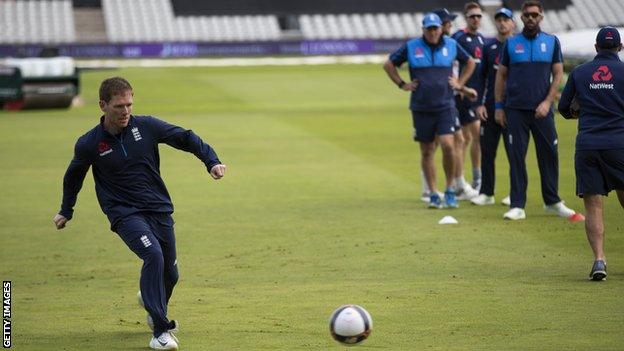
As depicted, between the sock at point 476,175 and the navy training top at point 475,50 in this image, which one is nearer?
the navy training top at point 475,50

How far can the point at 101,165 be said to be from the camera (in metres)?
9.34

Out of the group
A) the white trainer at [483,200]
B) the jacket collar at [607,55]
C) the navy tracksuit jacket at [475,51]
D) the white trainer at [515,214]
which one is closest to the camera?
the jacket collar at [607,55]

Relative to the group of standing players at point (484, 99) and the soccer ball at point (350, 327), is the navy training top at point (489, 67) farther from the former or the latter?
the soccer ball at point (350, 327)

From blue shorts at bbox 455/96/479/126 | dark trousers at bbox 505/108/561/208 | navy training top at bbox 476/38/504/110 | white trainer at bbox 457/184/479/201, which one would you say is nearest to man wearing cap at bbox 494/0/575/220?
dark trousers at bbox 505/108/561/208

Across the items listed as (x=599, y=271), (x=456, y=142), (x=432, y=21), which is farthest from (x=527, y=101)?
(x=599, y=271)

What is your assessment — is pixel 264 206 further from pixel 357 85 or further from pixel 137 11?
pixel 137 11

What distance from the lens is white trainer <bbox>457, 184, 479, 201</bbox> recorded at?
57.2 ft

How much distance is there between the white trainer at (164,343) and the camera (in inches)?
355

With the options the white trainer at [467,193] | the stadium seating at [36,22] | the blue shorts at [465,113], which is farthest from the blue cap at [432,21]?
the stadium seating at [36,22]

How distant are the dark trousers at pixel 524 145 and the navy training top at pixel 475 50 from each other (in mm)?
1963

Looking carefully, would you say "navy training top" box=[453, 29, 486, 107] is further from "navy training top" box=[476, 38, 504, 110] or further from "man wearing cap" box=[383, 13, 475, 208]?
"man wearing cap" box=[383, 13, 475, 208]

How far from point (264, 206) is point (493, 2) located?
18.3m

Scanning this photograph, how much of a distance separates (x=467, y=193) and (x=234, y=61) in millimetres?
48261

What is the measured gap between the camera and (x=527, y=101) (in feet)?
49.4
